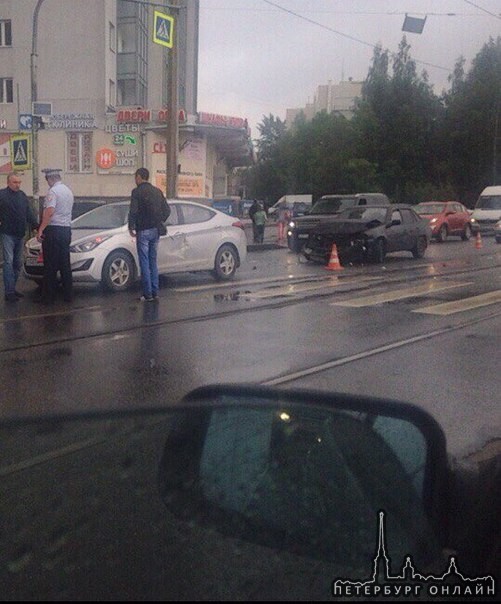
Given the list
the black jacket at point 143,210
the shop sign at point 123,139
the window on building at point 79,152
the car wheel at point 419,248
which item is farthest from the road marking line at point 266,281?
the window on building at point 79,152

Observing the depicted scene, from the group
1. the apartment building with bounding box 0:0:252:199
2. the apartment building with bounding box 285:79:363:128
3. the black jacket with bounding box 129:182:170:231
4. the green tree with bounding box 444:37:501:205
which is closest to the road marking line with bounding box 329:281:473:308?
the black jacket with bounding box 129:182:170:231

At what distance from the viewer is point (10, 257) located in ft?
39.3

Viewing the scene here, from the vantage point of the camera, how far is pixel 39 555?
1707mm

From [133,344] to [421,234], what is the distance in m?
14.7

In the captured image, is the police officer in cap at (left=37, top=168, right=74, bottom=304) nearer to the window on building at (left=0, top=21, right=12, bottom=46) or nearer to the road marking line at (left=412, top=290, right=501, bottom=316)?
the road marking line at (left=412, top=290, right=501, bottom=316)

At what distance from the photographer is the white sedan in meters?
13.3

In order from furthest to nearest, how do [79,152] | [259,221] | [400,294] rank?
[79,152] → [259,221] → [400,294]

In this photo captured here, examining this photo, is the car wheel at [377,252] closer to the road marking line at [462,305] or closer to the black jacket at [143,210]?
the road marking line at [462,305]

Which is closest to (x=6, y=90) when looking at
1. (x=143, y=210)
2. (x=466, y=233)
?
(x=466, y=233)

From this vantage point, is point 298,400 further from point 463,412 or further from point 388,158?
point 388,158

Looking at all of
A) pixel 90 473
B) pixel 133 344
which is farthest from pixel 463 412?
pixel 90 473

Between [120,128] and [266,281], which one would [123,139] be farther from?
[266,281]

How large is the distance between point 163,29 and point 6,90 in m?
22.9

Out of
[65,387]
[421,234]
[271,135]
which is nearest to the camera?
[65,387]
